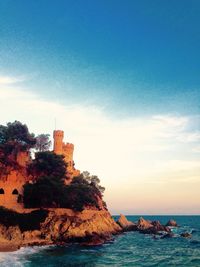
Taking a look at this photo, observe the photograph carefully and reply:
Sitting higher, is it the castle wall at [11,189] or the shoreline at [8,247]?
the castle wall at [11,189]

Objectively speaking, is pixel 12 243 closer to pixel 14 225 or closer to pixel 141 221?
pixel 14 225

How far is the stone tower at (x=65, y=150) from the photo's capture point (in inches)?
2731

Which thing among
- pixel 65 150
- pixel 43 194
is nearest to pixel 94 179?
pixel 65 150

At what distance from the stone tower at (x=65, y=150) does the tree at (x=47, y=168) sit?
352 inches

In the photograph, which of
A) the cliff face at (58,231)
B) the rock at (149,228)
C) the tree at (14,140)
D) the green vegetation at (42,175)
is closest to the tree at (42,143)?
the green vegetation at (42,175)

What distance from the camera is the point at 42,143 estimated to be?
68250 millimetres

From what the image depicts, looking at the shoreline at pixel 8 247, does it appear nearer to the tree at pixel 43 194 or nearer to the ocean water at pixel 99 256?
the ocean water at pixel 99 256

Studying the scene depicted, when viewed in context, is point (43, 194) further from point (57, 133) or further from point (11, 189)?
point (57, 133)

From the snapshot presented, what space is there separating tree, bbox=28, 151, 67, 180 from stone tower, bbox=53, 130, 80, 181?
8.95 meters

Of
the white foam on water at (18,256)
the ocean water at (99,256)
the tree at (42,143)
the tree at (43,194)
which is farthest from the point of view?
the tree at (42,143)

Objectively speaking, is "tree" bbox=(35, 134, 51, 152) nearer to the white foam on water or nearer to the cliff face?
the cliff face

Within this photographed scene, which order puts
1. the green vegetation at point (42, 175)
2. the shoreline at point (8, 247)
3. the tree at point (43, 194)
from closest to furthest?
the shoreline at point (8, 247) < the tree at point (43, 194) < the green vegetation at point (42, 175)

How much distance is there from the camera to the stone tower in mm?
69375

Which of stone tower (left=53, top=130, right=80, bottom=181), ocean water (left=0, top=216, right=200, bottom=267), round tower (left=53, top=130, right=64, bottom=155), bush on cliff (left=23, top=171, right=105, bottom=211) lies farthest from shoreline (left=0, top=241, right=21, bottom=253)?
round tower (left=53, top=130, right=64, bottom=155)
